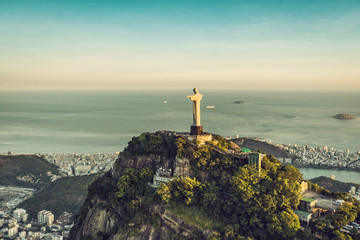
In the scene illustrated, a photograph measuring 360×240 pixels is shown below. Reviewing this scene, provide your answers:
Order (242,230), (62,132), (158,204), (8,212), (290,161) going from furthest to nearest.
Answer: (62,132), (290,161), (8,212), (158,204), (242,230)

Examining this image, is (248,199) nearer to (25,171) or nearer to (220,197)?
(220,197)

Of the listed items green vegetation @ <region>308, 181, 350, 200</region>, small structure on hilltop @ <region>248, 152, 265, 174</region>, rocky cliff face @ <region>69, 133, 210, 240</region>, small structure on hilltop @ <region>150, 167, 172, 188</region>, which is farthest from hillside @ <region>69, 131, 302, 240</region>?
green vegetation @ <region>308, 181, 350, 200</region>

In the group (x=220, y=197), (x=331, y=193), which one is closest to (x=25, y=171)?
(x=220, y=197)

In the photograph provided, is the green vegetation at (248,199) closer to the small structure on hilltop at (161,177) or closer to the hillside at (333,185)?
the small structure on hilltop at (161,177)

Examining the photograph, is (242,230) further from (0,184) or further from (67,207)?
(0,184)

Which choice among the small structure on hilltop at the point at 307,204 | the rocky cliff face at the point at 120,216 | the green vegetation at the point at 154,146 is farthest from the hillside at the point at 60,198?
the small structure on hilltop at the point at 307,204

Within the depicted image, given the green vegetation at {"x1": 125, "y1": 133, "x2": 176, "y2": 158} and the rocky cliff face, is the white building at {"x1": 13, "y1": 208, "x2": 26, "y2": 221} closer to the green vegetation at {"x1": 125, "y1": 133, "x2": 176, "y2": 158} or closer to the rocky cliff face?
the rocky cliff face

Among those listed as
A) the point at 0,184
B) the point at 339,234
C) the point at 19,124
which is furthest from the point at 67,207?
the point at 19,124
